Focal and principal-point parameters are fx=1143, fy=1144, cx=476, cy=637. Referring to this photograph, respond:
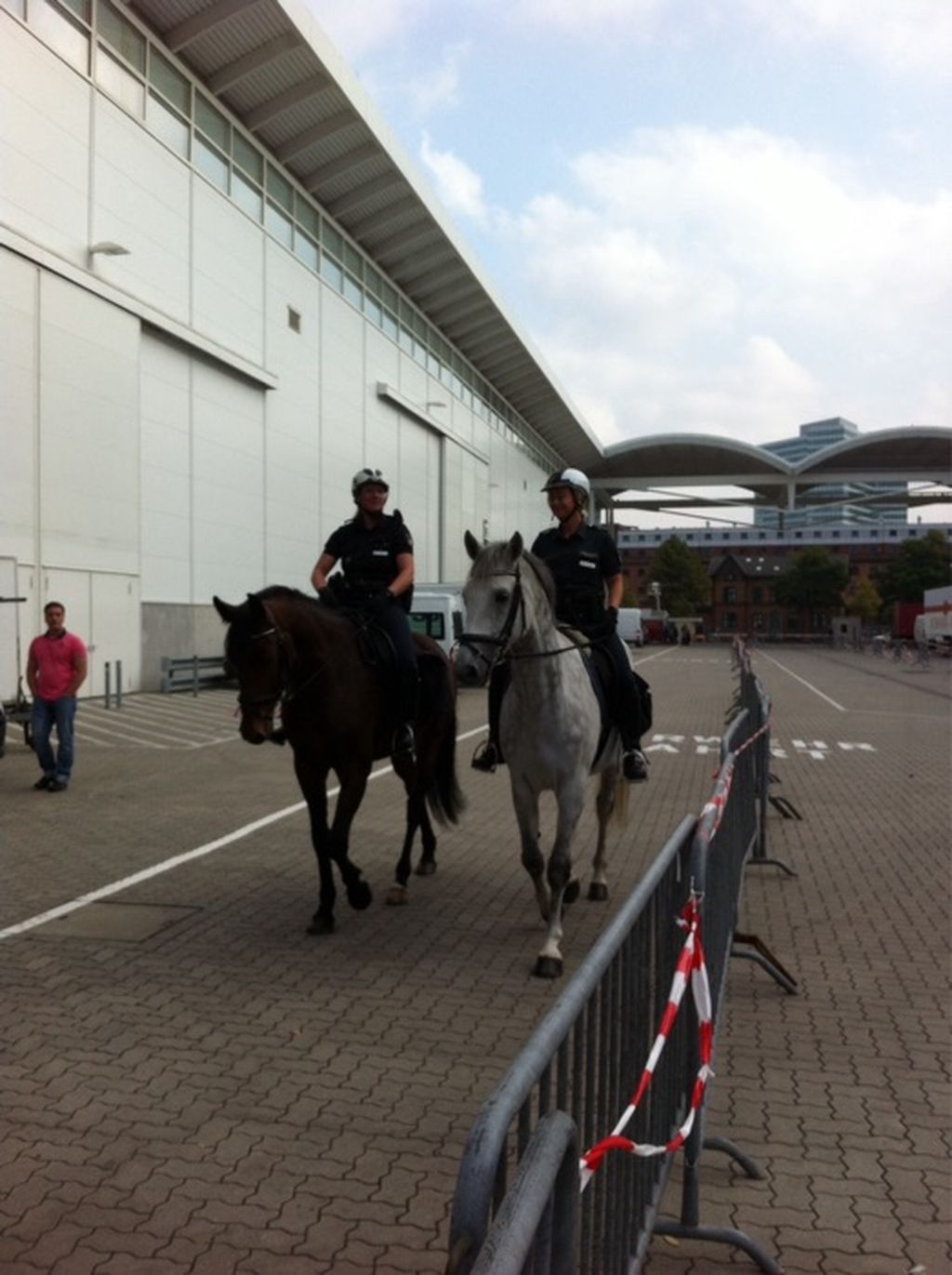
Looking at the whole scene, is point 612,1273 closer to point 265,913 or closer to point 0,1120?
point 0,1120

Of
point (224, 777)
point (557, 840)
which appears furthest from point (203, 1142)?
point (224, 777)

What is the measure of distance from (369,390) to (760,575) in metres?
111

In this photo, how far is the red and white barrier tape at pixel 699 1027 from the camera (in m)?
2.81

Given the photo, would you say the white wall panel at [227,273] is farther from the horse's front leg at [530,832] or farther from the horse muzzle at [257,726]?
the horse's front leg at [530,832]

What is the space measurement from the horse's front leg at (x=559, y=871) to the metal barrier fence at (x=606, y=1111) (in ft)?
3.58

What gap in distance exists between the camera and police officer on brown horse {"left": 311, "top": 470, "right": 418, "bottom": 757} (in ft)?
24.1

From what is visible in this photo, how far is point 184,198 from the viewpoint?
2719 cm

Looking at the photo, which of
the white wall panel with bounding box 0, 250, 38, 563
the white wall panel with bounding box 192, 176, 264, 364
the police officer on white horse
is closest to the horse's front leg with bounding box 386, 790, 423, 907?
the police officer on white horse

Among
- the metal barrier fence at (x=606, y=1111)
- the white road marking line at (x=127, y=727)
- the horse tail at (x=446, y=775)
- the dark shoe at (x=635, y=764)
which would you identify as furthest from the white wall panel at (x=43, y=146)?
the metal barrier fence at (x=606, y=1111)

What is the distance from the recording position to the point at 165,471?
87.7 ft

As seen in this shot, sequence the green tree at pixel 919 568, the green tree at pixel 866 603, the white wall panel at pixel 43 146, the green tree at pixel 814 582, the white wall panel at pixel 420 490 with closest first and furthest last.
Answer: the white wall panel at pixel 43 146 < the white wall panel at pixel 420 490 < the green tree at pixel 919 568 < the green tree at pixel 814 582 < the green tree at pixel 866 603

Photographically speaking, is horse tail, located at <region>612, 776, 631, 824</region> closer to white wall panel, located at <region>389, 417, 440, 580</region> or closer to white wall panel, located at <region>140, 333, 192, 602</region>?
white wall panel, located at <region>140, 333, 192, 602</region>

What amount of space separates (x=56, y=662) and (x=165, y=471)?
14.5 m

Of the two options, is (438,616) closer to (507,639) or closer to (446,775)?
(446,775)
